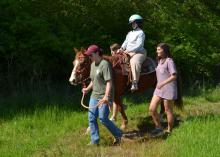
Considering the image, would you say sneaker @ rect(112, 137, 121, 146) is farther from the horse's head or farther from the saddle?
the saddle

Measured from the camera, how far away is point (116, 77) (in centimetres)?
1103

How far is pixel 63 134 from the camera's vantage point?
1059 centimetres

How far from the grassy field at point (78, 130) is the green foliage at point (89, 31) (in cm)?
139

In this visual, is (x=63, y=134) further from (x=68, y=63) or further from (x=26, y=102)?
(x=68, y=63)

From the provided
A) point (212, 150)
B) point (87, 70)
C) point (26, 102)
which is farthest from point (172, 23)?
point (212, 150)

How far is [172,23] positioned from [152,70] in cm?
660

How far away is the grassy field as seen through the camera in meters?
8.82

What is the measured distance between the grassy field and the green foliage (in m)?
1.39

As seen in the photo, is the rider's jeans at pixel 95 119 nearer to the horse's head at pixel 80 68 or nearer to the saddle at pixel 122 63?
the horse's head at pixel 80 68

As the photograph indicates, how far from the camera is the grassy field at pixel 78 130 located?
347 inches

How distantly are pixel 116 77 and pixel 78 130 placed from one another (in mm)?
1392

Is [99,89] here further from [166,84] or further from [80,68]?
[166,84]

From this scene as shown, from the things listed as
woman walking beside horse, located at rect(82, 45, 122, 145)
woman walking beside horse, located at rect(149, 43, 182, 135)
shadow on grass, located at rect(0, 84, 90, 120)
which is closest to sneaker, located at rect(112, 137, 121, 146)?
woman walking beside horse, located at rect(82, 45, 122, 145)

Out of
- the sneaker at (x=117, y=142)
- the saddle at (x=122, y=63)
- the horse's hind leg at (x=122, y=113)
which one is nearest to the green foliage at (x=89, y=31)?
the saddle at (x=122, y=63)
